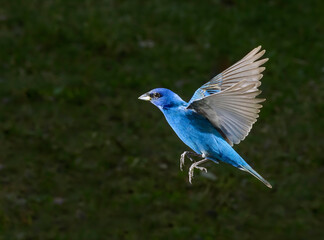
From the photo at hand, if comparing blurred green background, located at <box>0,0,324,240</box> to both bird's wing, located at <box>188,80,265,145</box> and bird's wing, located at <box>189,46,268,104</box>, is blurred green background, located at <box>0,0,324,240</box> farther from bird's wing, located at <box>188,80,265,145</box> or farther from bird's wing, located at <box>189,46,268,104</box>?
bird's wing, located at <box>188,80,265,145</box>

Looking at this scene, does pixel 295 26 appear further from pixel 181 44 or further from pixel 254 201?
pixel 254 201

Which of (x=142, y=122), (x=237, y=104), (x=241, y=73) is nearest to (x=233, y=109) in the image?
(x=237, y=104)

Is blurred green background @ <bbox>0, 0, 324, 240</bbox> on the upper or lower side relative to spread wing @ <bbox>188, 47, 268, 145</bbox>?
lower

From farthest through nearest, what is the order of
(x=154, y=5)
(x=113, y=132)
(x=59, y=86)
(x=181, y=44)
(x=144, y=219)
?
(x=154, y=5), (x=181, y=44), (x=59, y=86), (x=113, y=132), (x=144, y=219)

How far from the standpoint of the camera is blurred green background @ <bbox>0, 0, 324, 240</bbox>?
5.04 m

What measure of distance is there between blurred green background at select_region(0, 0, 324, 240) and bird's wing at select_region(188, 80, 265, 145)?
339 cm

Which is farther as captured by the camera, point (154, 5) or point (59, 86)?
point (154, 5)

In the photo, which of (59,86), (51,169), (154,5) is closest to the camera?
(51,169)

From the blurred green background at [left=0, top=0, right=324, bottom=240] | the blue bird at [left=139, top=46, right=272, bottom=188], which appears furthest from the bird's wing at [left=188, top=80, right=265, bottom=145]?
the blurred green background at [left=0, top=0, right=324, bottom=240]

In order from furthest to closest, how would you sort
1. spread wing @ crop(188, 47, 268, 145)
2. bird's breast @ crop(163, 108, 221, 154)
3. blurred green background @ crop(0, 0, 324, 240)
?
blurred green background @ crop(0, 0, 324, 240), bird's breast @ crop(163, 108, 221, 154), spread wing @ crop(188, 47, 268, 145)

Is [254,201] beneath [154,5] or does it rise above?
beneath

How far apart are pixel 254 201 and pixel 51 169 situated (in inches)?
71.3

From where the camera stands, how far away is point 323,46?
7.05m

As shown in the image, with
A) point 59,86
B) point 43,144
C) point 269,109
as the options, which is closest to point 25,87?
point 59,86
